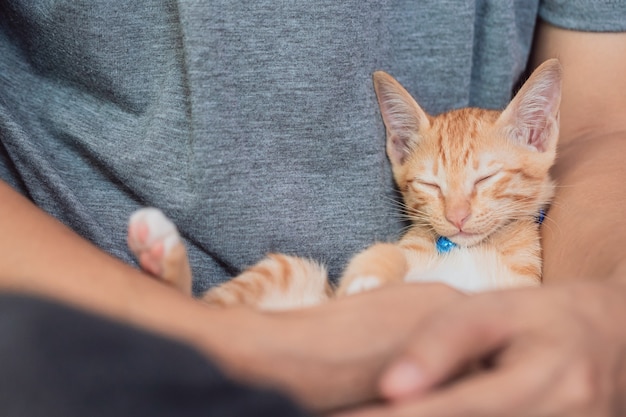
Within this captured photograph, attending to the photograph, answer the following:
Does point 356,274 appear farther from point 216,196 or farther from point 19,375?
point 19,375

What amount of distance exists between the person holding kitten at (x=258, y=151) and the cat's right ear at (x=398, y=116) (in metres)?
0.03

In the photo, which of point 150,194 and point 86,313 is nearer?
point 86,313

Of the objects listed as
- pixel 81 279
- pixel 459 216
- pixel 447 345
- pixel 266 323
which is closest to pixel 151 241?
pixel 81 279

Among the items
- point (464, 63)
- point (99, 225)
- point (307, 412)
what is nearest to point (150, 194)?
point (99, 225)

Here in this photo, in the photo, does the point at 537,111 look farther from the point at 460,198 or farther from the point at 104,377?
the point at 104,377

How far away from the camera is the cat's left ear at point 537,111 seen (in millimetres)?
1138

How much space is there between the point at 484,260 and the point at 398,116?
0.32 metres

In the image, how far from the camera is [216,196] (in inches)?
36.3

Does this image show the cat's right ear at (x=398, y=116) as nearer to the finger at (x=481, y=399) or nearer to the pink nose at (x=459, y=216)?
the pink nose at (x=459, y=216)

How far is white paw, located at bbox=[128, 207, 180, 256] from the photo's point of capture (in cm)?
80

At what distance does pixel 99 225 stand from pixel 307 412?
509 millimetres

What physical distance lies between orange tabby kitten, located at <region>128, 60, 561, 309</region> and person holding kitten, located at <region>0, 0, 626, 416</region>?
1.8 inches

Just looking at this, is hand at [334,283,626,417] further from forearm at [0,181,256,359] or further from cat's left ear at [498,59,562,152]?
cat's left ear at [498,59,562,152]

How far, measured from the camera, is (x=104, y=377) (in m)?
0.53
